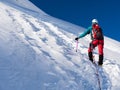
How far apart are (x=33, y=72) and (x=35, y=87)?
1589 millimetres

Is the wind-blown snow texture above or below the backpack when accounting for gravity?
below

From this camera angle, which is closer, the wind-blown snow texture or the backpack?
the backpack

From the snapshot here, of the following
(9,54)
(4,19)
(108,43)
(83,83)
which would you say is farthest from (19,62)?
(108,43)

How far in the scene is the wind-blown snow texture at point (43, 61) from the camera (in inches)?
976

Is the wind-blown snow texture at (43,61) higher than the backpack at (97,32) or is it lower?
lower

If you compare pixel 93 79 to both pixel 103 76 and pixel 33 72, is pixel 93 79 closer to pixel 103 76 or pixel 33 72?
pixel 103 76

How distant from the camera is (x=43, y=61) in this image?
27500 millimetres

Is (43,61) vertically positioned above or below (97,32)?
below

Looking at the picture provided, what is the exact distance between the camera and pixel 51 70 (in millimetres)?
26844

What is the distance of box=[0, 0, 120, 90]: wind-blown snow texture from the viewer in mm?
24781

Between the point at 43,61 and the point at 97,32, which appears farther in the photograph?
the point at 43,61

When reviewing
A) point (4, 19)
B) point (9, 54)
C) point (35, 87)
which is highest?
point (4, 19)

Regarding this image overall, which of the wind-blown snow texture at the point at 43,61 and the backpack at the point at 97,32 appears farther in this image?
the wind-blown snow texture at the point at 43,61

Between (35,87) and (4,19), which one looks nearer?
(35,87)
